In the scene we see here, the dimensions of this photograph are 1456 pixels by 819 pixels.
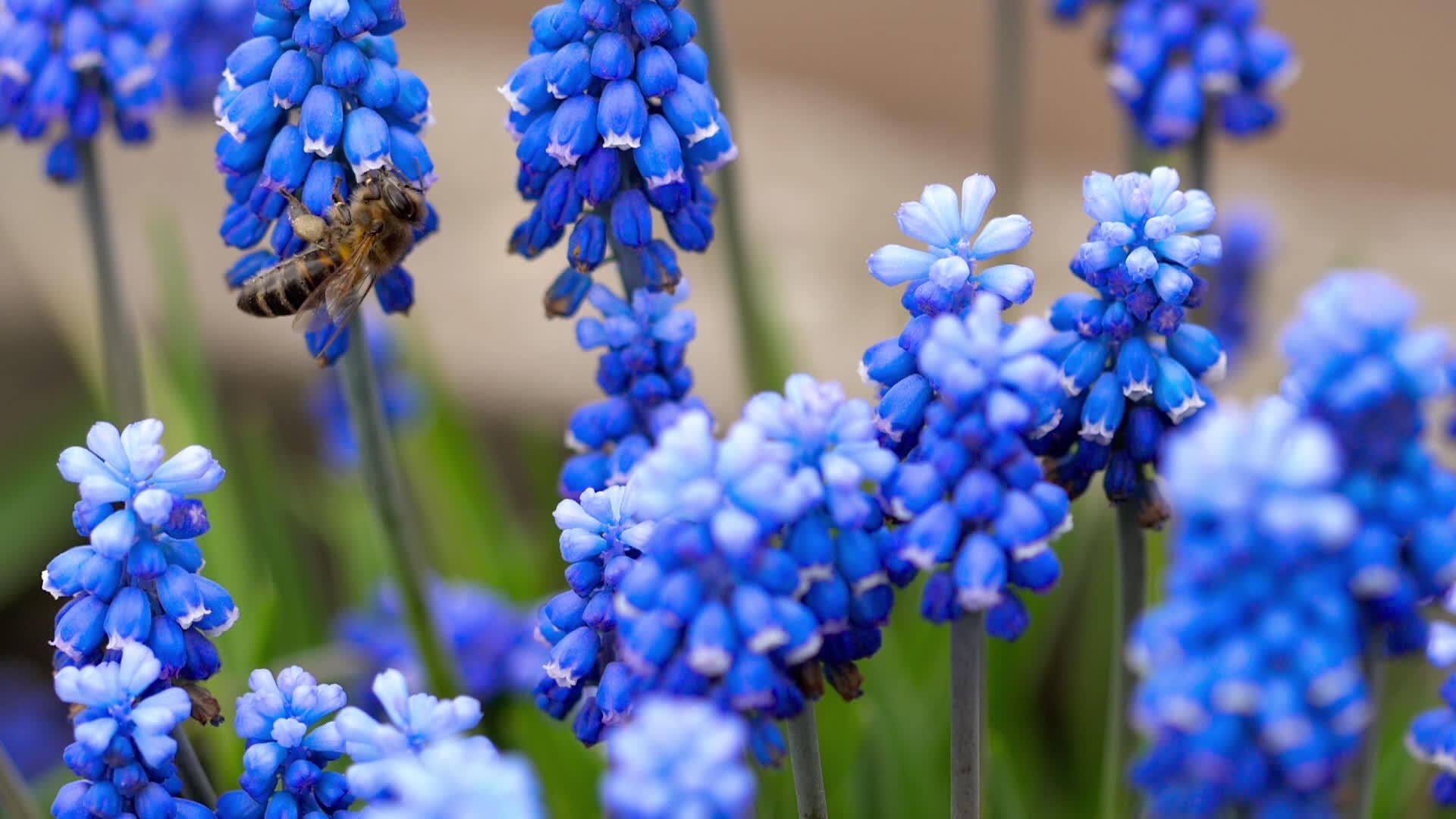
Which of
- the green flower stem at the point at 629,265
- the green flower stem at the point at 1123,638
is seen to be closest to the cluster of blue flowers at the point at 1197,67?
the green flower stem at the point at 1123,638

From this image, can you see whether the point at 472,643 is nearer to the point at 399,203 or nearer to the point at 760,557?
the point at 399,203

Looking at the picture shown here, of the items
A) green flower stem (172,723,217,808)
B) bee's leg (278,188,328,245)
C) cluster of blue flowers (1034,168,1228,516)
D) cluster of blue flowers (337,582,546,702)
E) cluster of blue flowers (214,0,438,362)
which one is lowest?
cluster of blue flowers (337,582,546,702)

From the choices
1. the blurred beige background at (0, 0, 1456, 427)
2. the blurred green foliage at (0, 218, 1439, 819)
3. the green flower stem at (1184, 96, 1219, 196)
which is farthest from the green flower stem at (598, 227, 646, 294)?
the green flower stem at (1184, 96, 1219, 196)

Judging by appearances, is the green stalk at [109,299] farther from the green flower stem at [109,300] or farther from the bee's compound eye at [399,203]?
the bee's compound eye at [399,203]

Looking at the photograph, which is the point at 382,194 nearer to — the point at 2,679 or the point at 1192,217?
the point at 1192,217

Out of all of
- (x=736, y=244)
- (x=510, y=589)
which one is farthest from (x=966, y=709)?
(x=510, y=589)

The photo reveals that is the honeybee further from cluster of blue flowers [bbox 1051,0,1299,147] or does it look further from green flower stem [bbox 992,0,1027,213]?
green flower stem [bbox 992,0,1027,213]

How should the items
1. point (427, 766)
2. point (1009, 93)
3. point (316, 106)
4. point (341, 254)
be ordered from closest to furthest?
point (427, 766), point (316, 106), point (341, 254), point (1009, 93)
